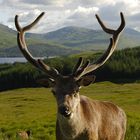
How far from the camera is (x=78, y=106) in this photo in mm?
13875

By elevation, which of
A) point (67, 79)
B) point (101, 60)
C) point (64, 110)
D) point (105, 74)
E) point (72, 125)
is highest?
point (101, 60)

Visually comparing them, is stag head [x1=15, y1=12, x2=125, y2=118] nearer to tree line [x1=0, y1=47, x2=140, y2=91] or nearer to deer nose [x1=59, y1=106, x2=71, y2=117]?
deer nose [x1=59, y1=106, x2=71, y2=117]

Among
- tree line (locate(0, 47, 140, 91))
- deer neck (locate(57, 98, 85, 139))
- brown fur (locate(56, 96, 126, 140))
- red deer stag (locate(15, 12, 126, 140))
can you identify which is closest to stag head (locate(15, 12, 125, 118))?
red deer stag (locate(15, 12, 126, 140))

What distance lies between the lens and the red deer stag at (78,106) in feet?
42.9

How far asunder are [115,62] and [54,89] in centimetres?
17730

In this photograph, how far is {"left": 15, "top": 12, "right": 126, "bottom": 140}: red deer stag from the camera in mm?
13078

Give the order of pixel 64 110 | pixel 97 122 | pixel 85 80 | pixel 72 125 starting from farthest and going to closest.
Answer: pixel 97 122 < pixel 85 80 < pixel 72 125 < pixel 64 110

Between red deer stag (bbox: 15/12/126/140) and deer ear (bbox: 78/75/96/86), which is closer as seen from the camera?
red deer stag (bbox: 15/12/126/140)

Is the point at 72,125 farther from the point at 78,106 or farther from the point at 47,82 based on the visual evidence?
the point at 47,82

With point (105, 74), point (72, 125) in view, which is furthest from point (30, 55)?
point (105, 74)

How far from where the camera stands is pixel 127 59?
198 m

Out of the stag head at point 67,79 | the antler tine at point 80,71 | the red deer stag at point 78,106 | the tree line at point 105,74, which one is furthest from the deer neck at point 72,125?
the tree line at point 105,74

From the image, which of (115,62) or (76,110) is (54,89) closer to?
(76,110)

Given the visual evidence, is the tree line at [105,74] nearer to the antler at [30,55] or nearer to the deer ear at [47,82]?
the antler at [30,55]
